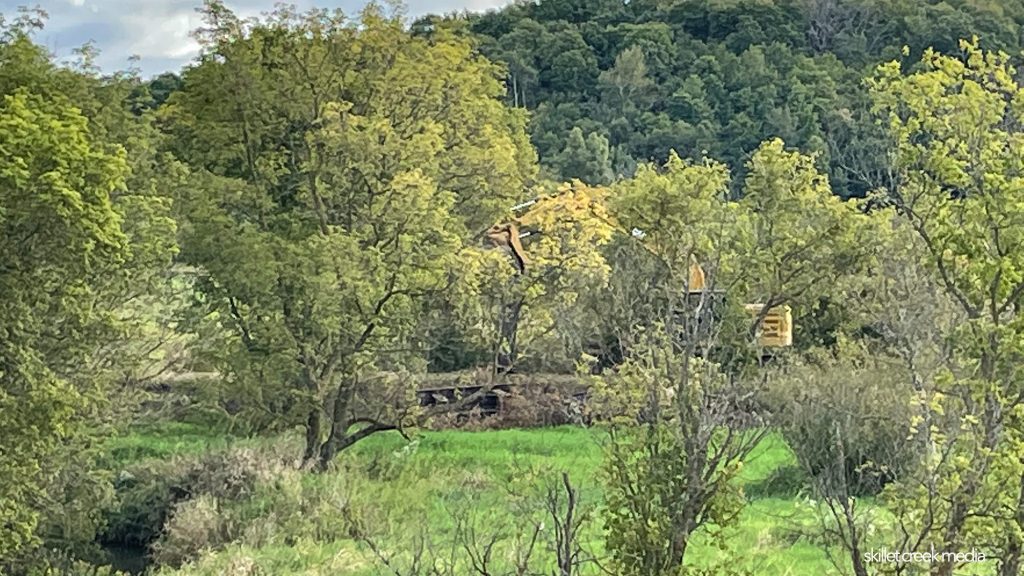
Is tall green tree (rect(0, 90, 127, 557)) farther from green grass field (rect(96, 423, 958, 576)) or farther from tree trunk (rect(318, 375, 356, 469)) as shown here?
tree trunk (rect(318, 375, 356, 469))

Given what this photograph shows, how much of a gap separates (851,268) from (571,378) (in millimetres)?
11077

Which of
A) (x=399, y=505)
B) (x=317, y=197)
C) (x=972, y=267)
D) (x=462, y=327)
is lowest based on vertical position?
(x=399, y=505)


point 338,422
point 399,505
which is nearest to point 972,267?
point 399,505

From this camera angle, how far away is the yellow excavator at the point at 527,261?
20277 millimetres

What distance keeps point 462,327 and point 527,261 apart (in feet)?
8.87

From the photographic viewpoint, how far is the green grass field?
37.7ft

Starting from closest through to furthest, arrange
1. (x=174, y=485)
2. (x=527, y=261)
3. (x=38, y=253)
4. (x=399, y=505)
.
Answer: (x=38, y=253) → (x=399, y=505) → (x=174, y=485) → (x=527, y=261)

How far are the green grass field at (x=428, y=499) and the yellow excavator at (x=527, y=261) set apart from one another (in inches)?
89.2

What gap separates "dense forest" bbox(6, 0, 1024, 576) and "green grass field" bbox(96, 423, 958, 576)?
10 cm

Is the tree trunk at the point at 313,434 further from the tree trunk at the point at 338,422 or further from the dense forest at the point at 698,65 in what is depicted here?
the dense forest at the point at 698,65

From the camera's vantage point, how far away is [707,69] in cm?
5853

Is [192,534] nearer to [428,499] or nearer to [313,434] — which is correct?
[428,499]

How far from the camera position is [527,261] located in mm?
20578

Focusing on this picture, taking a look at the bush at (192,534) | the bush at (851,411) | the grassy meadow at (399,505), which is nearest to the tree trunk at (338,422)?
the grassy meadow at (399,505)
